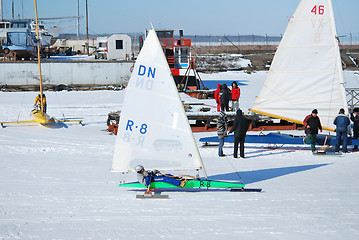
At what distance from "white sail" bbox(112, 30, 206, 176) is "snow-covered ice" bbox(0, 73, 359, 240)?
2.51ft

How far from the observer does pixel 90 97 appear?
99.6 ft

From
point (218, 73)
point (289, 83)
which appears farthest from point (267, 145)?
point (218, 73)

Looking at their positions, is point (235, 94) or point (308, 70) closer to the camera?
point (308, 70)

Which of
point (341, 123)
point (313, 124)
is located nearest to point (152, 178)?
point (313, 124)

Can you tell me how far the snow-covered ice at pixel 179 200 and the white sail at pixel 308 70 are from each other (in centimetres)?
149

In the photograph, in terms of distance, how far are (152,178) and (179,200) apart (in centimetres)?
75

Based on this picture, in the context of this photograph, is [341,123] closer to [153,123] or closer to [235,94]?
[235,94]

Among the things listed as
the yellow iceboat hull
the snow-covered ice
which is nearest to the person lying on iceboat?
the snow-covered ice

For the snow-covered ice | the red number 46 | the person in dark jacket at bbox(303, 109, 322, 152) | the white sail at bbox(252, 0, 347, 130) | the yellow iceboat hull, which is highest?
the red number 46

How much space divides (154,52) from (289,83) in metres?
6.76

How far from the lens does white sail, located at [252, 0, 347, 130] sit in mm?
14422

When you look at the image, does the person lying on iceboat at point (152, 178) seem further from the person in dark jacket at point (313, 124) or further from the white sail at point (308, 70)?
the white sail at point (308, 70)

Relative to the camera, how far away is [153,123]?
→ 9883mm

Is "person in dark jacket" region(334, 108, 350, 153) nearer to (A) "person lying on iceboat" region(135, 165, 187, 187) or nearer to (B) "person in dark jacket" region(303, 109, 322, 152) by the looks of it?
(B) "person in dark jacket" region(303, 109, 322, 152)
